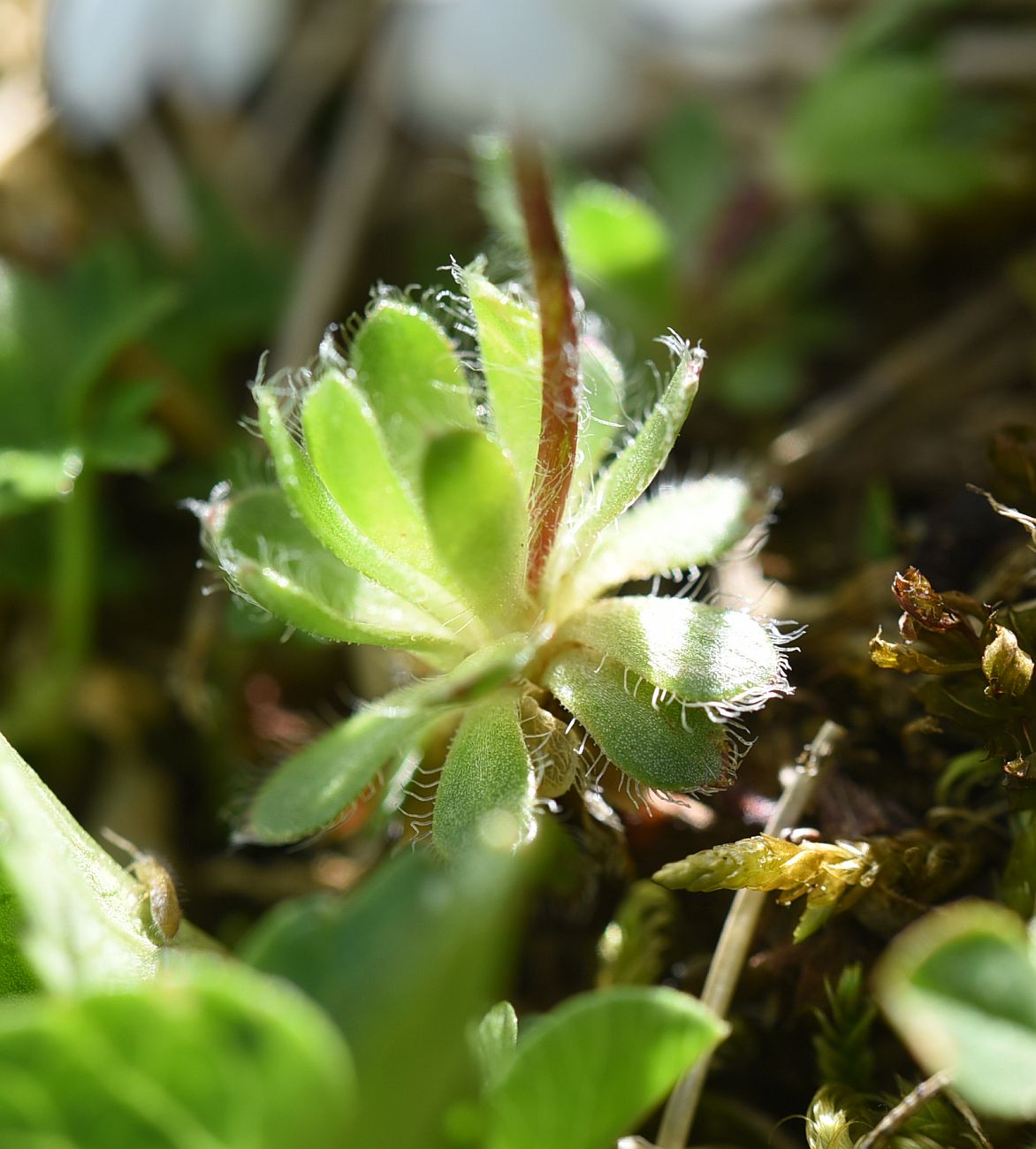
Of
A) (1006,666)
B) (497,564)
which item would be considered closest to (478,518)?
(497,564)

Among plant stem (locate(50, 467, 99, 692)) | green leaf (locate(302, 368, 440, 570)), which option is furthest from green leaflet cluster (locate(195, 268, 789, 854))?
plant stem (locate(50, 467, 99, 692))

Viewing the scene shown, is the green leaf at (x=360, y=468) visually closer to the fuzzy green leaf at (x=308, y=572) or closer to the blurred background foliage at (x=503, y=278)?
the fuzzy green leaf at (x=308, y=572)

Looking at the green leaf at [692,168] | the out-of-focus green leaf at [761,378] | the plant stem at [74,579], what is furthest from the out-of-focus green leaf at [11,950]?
the green leaf at [692,168]

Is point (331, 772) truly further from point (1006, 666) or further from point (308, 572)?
point (1006, 666)

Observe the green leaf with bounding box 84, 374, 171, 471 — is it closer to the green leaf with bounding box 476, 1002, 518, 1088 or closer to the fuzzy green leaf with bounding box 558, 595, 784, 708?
the fuzzy green leaf with bounding box 558, 595, 784, 708

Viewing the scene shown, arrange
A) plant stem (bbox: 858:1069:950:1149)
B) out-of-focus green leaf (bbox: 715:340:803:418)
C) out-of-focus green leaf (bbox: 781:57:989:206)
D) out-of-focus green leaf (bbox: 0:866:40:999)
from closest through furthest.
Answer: plant stem (bbox: 858:1069:950:1149), out-of-focus green leaf (bbox: 0:866:40:999), out-of-focus green leaf (bbox: 715:340:803:418), out-of-focus green leaf (bbox: 781:57:989:206)

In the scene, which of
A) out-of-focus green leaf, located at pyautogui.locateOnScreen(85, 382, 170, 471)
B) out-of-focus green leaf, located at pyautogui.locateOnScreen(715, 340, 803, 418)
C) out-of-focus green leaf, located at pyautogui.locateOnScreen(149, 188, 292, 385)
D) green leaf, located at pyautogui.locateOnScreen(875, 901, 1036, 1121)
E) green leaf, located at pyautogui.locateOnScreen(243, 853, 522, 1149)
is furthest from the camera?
out-of-focus green leaf, located at pyautogui.locateOnScreen(149, 188, 292, 385)
